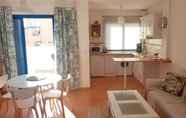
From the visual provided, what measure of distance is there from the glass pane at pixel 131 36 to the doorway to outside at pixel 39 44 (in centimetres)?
285

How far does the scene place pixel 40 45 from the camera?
5.39m

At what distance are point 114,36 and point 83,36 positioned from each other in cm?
205

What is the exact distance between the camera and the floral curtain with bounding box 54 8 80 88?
471 centimetres

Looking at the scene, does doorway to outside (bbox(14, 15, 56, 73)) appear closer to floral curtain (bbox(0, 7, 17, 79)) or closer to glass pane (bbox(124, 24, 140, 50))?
floral curtain (bbox(0, 7, 17, 79))

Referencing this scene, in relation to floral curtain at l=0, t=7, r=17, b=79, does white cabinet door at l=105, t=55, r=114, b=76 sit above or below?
below

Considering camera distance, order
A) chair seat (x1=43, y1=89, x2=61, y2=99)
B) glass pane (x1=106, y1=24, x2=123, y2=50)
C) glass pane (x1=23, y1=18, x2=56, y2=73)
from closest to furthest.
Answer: chair seat (x1=43, y1=89, x2=61, y2=99) < glass pane (x1=23, y1=18, x2=56, y2=73) < glass pane (x1=106, y1=24, x2=123, y2=50)

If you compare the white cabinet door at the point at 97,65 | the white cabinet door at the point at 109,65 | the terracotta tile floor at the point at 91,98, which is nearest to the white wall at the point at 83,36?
the terracotta tile floor at the point at 91,98

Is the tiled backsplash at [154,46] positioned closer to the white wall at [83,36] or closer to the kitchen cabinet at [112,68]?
the kitchen cabinet at [112,68]

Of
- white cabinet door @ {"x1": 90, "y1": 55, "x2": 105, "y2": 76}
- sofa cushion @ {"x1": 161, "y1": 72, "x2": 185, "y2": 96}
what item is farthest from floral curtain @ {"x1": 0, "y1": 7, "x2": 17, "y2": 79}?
sofa cushion @ {"x1": 161, "y1": 72, "x2": 185, "y2": 96}

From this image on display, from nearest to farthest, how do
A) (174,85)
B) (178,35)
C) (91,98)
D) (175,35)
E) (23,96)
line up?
1. (23,96)
2. (174,85)
3. (178,35)
4. (175,35)
5. (91,98)

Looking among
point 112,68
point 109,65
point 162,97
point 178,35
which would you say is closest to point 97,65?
point 109,65

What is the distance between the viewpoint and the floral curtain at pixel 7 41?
4492 mm

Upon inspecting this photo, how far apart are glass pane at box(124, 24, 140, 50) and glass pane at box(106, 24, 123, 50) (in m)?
0.19

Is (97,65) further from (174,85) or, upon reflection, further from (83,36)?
(174,85)
